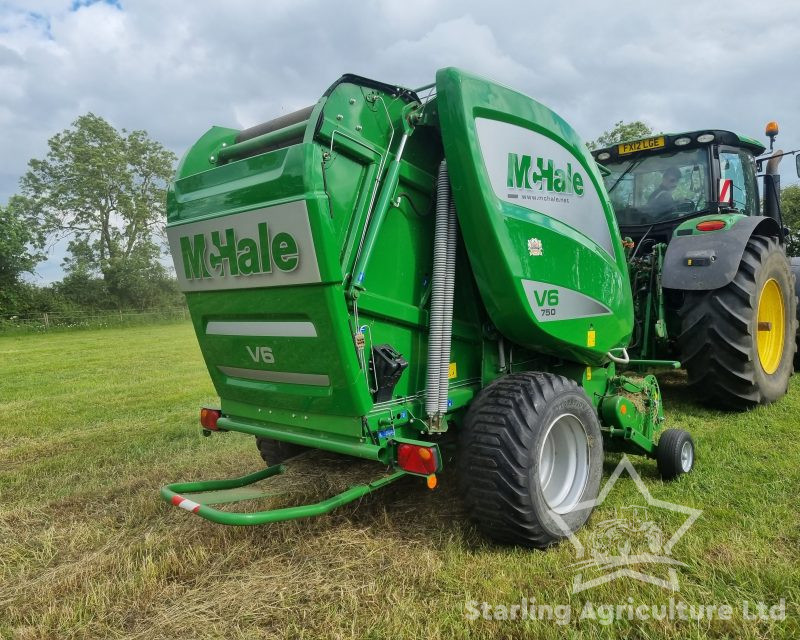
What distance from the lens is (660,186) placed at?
5.63 metres

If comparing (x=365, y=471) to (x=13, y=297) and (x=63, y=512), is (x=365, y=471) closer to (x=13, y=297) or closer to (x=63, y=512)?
(x=63, y=512)

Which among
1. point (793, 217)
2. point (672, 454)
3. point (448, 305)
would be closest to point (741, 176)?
point (672, 454)

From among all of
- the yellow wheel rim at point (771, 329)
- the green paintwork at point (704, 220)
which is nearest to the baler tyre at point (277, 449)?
the green paintwork at point (704, 220)

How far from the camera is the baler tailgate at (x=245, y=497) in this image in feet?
7.86

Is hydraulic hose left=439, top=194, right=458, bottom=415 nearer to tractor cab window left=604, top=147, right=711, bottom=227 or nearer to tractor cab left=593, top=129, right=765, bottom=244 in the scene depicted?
tractor cab left=593, top=129, right=765, bottom=244

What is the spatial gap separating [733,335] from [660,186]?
6.00 feet

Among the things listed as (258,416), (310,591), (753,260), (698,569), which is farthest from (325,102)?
(753,260)

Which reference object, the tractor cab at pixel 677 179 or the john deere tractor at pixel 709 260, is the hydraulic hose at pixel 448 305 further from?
the tractor cab at pixel 677 179

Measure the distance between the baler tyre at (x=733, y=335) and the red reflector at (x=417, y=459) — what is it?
3156mm

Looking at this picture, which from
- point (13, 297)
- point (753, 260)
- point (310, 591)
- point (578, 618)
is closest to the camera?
point (578, 618)

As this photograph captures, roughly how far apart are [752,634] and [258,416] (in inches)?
94.1

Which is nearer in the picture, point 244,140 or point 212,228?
point 212,228

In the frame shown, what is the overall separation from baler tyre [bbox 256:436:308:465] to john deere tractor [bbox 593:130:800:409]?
122 inches

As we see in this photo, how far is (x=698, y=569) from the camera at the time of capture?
244 cm
